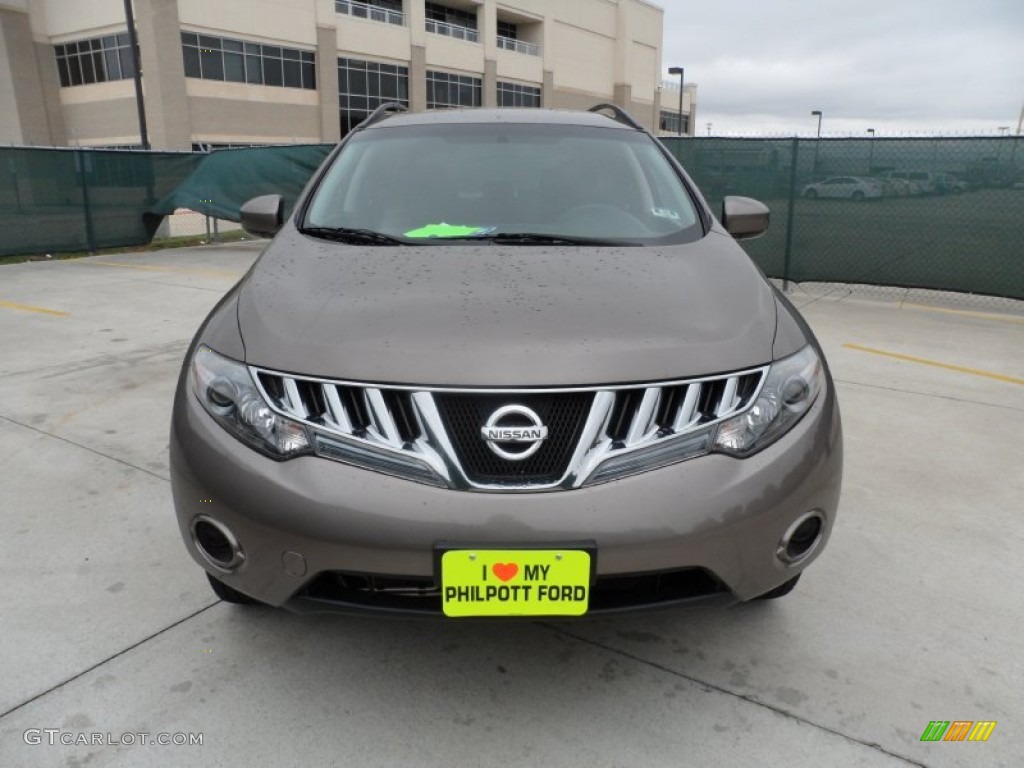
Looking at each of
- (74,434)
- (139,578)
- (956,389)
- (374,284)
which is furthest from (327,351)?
(956,389)

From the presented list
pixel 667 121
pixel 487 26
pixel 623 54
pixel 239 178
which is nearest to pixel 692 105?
pixel 667 121

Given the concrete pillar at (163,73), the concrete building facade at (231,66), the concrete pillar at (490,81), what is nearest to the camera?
the concrete pillar at (163,73)

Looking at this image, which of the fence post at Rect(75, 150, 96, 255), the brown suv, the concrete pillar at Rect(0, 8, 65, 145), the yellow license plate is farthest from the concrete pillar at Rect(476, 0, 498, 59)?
the yellow license plate

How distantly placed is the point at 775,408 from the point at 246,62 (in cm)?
3322

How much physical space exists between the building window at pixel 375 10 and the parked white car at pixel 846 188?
30.2m

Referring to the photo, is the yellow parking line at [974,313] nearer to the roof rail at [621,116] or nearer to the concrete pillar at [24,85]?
the roof rail at [621,116]

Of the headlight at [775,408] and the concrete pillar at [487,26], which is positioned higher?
the concrete pillar at [487,26]

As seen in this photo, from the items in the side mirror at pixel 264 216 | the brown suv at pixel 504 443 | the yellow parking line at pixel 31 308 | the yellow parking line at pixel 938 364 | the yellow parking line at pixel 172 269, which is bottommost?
the yellow parking line at pixel 938 364

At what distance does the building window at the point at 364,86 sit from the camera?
35.0 metres

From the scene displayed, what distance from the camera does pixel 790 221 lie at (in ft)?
30.6

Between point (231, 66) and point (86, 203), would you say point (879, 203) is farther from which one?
point (231, 66)

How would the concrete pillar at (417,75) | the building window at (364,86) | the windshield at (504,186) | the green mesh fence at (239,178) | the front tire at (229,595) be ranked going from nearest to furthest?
the front tire at (229,595), the windshield at (504,186), the green mesh fence at (239,178), the building window at (364,86), the concrete pillar at (417,75)

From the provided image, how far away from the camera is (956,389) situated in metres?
5.24

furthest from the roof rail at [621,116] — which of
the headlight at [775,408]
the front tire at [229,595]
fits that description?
the front tire at [229,595]
